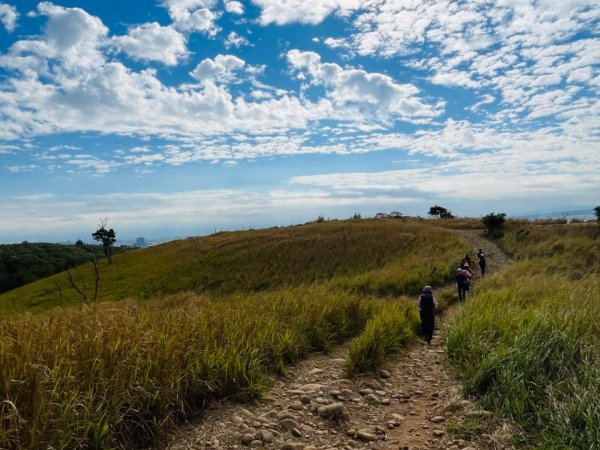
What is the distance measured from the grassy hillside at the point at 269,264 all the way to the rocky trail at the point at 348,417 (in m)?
19.0

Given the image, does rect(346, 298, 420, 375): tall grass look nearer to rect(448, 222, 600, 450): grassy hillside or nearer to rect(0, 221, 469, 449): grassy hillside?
rect(0, 221, 469, 449): grassy hillside

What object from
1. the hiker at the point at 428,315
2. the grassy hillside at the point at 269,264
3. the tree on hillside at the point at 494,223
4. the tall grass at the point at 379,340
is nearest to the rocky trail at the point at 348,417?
the tall grass at the point at 379,340

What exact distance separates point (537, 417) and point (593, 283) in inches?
299

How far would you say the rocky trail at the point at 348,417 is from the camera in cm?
471

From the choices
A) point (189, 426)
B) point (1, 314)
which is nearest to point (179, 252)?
point (1, 314)

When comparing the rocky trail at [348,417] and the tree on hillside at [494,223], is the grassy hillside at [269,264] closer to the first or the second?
the tree on hillside at [494,223]

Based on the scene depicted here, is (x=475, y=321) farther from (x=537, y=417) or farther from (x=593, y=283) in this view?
(x=593, y=283)

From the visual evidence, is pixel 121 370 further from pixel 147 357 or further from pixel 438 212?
pixel 438 212

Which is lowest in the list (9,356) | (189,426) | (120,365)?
(189,426)

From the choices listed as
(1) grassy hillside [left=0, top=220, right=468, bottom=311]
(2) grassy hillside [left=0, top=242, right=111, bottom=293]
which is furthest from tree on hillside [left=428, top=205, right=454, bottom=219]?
(2) grassy hillside [left=0, top=242, right=111, bottom=293]

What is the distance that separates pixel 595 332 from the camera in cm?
651

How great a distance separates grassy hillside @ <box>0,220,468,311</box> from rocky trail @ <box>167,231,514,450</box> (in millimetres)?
19000

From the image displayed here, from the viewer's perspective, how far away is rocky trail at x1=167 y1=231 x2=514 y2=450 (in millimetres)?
4707

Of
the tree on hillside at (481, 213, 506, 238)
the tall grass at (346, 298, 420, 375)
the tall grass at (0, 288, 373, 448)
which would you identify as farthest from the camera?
the tree on hillside at (481, 213, 506, 238)
